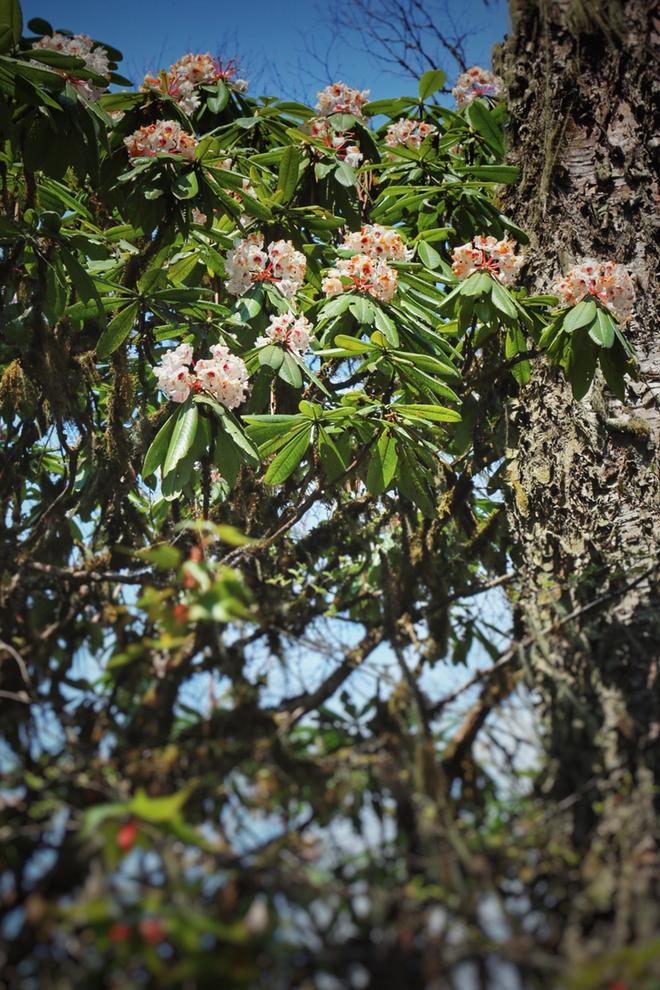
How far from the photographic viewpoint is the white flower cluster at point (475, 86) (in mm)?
2944

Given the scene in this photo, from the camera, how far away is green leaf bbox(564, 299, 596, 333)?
82.8 inches

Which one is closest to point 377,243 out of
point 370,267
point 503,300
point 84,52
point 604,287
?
point 370,267

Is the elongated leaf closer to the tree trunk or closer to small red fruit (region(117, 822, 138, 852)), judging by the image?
the tree trunk

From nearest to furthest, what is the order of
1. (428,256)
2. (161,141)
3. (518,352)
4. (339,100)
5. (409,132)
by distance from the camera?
(161,141) < (518,352) < (428,256) < (339,100) < (409,132)

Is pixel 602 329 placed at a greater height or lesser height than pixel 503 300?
lesser

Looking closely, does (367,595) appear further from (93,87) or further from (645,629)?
(93,87)

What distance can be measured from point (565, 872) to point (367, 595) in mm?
795

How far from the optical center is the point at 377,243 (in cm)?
237

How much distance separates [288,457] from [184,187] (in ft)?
2.67

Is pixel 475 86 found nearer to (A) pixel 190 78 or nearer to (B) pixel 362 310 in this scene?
(A) pixel 190 78

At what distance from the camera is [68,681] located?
122cm

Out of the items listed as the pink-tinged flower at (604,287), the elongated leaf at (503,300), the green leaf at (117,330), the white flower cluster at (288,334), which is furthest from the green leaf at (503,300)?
the green leaf at (117,330)

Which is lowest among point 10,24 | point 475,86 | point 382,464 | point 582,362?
point 382,464

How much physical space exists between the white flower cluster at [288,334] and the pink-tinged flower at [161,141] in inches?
21.0
